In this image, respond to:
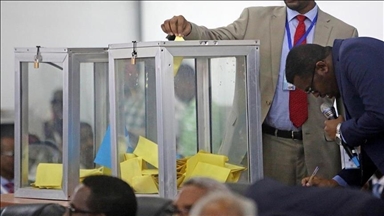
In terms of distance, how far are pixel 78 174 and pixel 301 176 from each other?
97 cm

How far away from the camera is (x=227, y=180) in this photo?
3.38 m

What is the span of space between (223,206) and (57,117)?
1951 mm

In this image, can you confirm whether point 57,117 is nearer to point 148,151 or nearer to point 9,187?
point 148,151

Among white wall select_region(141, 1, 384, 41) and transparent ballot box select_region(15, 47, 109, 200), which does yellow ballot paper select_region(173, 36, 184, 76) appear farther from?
white wall select_region(141, 1, 384, 41)

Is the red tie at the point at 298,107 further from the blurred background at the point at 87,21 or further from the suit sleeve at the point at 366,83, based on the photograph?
the blurred background at the point at 87,21

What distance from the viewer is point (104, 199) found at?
275 cm

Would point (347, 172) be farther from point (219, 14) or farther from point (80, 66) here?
point (219, 14)

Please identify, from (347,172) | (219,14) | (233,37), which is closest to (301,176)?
(347,172)

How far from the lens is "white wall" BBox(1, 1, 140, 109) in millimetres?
7398

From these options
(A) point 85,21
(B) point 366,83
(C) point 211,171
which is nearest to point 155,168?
(C) point 211,171

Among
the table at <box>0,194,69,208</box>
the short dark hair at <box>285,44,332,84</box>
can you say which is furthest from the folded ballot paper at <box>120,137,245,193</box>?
the short dark hair at <box>285,44,332,84</box>

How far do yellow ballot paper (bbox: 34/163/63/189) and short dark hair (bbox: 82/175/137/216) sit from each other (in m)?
1.06

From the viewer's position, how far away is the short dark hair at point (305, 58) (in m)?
3.19

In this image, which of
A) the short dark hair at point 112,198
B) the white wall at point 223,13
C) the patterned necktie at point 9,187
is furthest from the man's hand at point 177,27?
the patterned necktie at point 9,187
